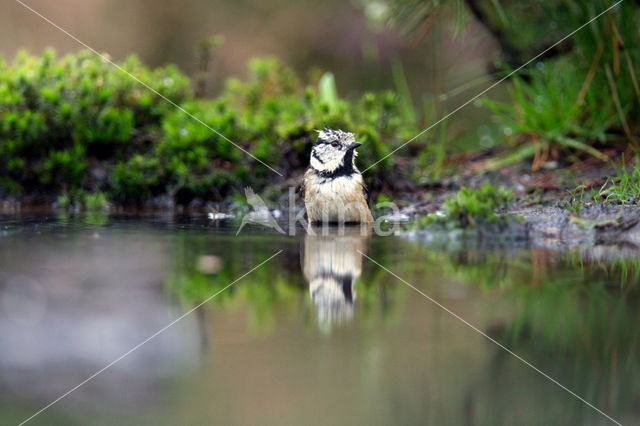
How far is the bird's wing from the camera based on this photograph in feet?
19.2

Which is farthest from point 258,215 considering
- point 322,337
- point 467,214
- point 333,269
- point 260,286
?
point 322,337

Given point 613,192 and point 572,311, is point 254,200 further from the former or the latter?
point 572,311

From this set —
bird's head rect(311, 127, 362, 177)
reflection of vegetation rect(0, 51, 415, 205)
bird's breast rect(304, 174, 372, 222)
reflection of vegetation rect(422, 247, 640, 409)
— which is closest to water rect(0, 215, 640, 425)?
reflection of vegetation rect(422, 247, 640, 409)

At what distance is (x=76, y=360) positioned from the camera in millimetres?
2176

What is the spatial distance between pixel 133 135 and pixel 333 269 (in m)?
3.87

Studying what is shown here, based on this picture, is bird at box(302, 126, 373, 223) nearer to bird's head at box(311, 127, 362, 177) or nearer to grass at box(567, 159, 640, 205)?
bird's head at box(311, 127, 362, 177)

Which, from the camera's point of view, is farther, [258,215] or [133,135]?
[133,135]

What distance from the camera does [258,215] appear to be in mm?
5598

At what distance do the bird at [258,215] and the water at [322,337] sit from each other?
136 centimetres

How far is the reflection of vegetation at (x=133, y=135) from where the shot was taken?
19.9 feet

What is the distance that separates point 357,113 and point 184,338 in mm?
4629

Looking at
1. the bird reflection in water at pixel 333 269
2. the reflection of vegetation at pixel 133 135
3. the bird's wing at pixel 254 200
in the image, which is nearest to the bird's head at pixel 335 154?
the bird reflection in water at pixel 333 269

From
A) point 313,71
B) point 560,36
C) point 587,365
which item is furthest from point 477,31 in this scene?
point 587,365

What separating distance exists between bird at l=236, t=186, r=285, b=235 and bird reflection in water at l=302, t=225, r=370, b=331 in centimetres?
50
